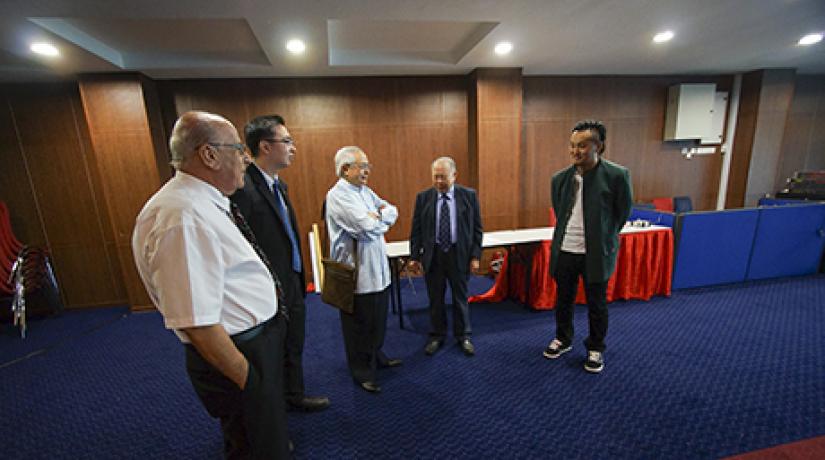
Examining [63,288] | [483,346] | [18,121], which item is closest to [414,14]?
[483,346]

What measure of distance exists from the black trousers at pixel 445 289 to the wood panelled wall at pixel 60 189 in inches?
170

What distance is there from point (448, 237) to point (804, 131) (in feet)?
24.4

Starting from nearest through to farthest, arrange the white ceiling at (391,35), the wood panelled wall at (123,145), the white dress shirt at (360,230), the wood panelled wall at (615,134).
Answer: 1. the white dress shirt at (360,230)
2. the white ceiling at (391,35)
3. the wood panelled wall at (123,145)
4. the wood panelled wall at (615,134)

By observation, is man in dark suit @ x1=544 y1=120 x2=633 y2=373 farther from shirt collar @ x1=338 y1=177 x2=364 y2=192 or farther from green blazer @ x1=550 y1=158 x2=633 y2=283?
shirt collar @ x1=338 y1=177 x2=364 y2=192

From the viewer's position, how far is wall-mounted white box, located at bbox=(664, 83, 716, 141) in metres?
4.93

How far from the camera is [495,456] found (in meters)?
1.69

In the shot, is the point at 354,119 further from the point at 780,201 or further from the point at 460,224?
the point at 780,201

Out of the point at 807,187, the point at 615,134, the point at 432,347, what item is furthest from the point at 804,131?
the point at 432,347

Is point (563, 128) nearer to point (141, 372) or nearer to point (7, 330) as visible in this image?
point (141, 372)

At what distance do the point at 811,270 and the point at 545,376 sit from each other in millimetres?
4373

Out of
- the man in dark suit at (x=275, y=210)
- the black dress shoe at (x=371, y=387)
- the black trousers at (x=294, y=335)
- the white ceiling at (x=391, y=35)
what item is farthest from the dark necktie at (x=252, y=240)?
the white ceiling at (x=391, y=35)

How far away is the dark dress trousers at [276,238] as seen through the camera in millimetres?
1561

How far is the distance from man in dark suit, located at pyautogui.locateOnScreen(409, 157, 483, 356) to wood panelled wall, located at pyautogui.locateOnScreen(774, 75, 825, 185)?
648 cm

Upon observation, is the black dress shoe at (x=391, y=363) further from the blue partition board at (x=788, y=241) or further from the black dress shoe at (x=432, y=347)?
the blue partition board at (x=788, y=241)
